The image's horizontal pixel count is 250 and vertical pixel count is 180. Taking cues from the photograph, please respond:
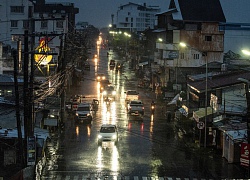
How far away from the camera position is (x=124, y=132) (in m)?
41.2

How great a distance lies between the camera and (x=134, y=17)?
167250mm

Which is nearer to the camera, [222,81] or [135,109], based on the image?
[222,81]

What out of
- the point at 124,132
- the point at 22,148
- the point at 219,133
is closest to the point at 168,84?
the point at 124,132

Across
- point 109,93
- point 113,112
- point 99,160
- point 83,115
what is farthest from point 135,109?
point 99,160

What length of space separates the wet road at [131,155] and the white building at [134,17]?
121m

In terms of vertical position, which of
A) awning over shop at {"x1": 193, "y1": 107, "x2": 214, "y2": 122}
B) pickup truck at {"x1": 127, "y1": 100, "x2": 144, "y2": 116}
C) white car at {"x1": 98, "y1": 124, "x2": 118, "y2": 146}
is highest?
awning over shop at {"x1": 193, "y1": 107, "x2": 214, "y2": 122}

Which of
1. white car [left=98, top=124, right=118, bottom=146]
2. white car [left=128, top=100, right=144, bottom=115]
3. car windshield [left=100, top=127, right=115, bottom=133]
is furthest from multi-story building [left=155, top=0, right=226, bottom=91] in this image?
white car [left=98, top=124, right=118, bottom=146]

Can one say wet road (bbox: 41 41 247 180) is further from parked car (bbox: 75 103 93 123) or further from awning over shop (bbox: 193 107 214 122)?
awning over shop (bbox: 193 107 214 122)

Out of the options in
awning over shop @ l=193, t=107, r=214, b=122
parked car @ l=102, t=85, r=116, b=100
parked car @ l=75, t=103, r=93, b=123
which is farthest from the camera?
parked car @ l=102, t=85, r=116, b=100

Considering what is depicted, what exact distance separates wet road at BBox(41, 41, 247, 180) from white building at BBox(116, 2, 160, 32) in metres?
121

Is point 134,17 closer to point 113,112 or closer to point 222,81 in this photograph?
point 113,112

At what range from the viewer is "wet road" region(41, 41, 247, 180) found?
27.8 metres

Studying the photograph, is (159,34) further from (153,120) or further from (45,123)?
(45,123)

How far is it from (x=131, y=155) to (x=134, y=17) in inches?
5423
